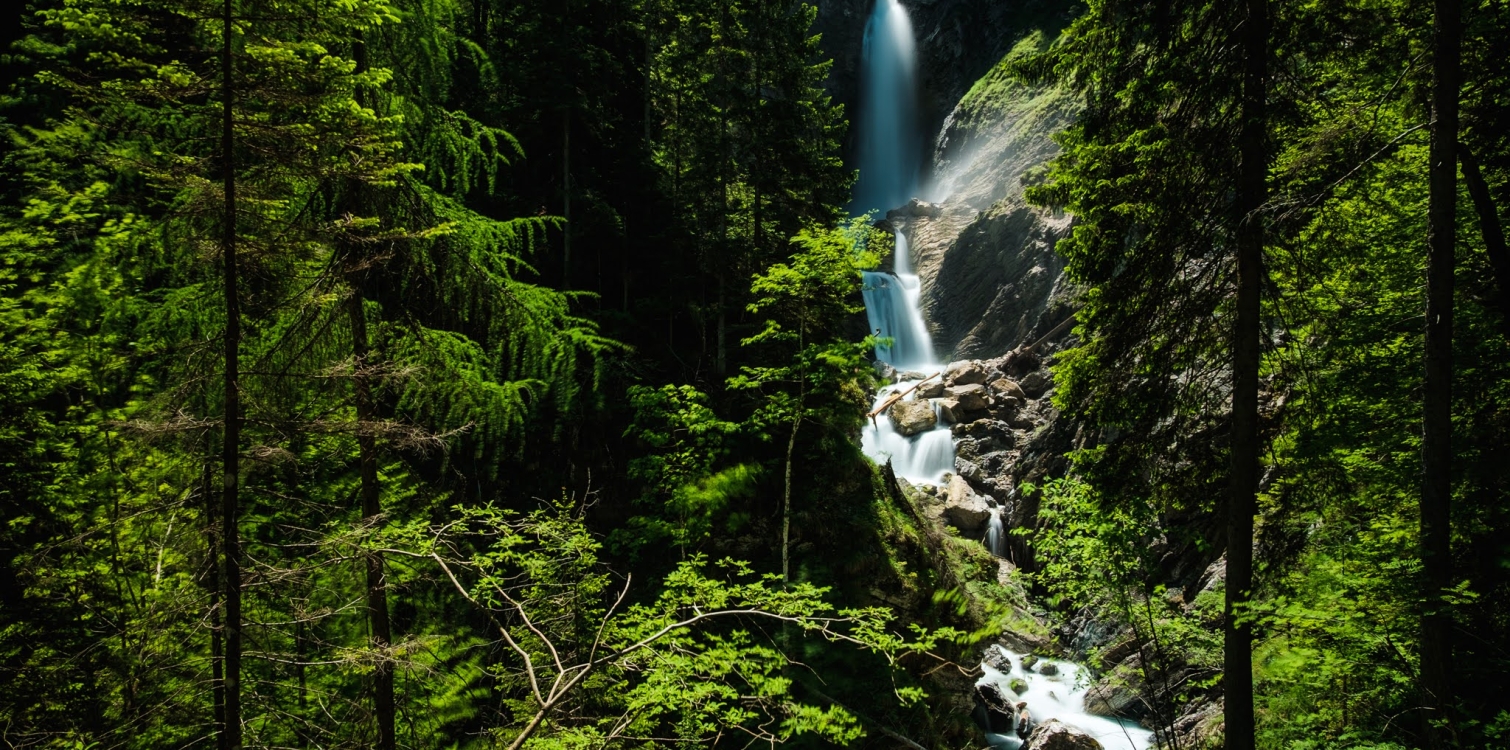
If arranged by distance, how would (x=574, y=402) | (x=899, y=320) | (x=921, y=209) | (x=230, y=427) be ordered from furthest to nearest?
(x=921, y=209), (x=899, y=320), (x=574, y=402), (x=230, y=427)

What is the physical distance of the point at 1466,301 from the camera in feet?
21.9

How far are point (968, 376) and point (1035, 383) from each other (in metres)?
2.92

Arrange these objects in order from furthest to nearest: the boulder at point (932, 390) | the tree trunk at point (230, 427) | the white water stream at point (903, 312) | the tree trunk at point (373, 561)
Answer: the boulder at point (932, 390)
the white water stream at point (903, 312)
the tree trunk at point (373, 561)
the tree trunk at point (230, 427)

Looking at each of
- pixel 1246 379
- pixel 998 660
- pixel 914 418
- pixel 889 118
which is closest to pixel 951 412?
pixel 914 418

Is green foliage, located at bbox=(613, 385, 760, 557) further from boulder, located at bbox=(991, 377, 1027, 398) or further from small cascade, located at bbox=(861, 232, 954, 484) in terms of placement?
boulder, located at bbox=(991, 377, 1027, 398)

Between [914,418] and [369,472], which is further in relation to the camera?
[914,418]

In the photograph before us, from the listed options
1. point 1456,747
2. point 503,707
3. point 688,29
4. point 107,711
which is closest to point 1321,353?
point 1456,747

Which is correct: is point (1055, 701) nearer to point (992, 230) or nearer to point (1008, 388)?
point (1008, 388)

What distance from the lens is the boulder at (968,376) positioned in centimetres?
2961

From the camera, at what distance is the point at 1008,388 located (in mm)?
27984

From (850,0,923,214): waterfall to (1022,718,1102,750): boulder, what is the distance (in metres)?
46.7

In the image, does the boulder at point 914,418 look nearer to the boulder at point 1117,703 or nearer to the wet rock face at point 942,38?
the boulder at point 1117,703

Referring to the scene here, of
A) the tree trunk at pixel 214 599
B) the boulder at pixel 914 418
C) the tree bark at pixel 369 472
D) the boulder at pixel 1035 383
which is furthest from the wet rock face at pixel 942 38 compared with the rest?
the tree trunk at pixel 214 599

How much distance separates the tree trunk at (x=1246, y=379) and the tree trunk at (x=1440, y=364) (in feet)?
3.61
